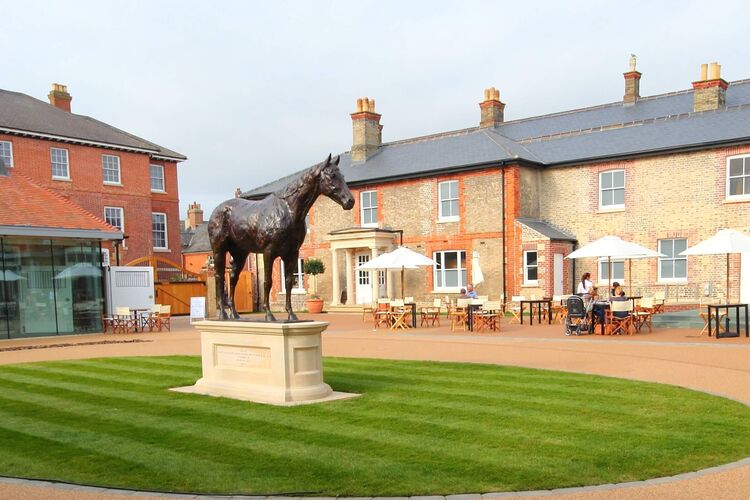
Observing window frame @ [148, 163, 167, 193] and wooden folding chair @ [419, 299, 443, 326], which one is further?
window frame @ [148, 163, 167, 193]

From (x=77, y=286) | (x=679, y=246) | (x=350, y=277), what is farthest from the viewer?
(x=350, y=277)

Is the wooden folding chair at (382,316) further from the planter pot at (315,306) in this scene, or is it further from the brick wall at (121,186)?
the brick wall at (121,186)

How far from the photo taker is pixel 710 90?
25.6 meters

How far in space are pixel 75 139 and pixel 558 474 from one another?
1239 inches

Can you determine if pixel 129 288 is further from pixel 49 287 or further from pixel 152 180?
pixel 152 180

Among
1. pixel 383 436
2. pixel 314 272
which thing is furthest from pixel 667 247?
pixel 383 436

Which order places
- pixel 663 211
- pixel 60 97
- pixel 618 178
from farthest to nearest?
1. pixel 60 97
2. pixel 618 178
3. pixel 663 211

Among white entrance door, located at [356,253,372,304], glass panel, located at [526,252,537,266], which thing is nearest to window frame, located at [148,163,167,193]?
white entrance door, located at [356,253,372,304]

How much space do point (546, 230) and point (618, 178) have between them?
354 centimetres

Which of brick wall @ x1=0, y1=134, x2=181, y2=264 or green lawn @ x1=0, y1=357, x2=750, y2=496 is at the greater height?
brick wall @ x1=0, y1=134, x2=181, y2=264

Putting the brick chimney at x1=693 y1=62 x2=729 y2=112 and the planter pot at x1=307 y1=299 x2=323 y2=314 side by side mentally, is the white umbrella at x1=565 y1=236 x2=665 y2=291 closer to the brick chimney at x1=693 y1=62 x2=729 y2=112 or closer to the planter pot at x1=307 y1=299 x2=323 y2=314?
the brick chimney at x1=693 y1=62 x2=729 y2=112

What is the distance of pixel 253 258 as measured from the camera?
3544 cm

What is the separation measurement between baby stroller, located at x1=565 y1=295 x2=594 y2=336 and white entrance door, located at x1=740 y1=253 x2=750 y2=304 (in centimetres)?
760

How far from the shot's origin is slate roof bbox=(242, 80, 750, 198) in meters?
24.2
